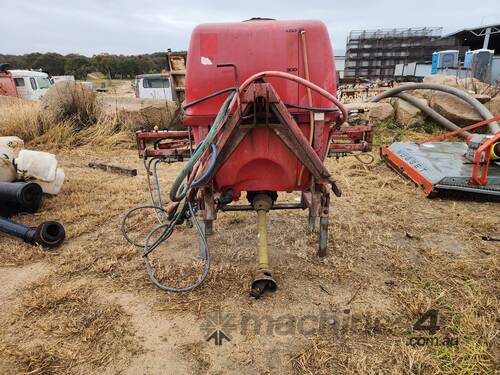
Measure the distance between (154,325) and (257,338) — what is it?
2.05 feet

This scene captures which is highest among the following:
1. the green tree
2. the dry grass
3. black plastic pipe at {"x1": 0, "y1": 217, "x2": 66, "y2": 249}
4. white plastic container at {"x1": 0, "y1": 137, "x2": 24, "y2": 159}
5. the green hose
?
the green tree

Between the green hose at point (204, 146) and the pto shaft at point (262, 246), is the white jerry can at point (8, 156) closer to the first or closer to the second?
the green hose at point (204, 146)

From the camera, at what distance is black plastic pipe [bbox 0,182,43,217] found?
3.30 metres

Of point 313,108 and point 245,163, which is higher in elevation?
point 313,108

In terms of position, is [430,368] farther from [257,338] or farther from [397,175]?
[397,175]

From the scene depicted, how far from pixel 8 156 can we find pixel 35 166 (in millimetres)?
357

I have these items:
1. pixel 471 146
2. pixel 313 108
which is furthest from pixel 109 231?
pixel 471 146

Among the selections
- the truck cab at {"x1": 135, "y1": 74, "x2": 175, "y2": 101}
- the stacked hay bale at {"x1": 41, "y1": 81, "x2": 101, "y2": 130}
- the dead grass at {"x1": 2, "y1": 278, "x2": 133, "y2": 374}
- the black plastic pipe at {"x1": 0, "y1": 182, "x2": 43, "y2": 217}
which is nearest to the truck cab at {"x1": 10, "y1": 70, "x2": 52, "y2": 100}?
the truck cab at {"x1": 135, "y1": 74, "x2": 175, "y2": 101}

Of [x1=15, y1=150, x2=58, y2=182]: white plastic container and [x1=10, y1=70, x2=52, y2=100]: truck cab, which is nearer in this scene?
[x1=15, y1=150, x2=58, y2=182]: white plastic container

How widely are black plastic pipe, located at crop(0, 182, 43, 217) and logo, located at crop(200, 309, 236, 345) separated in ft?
8.05

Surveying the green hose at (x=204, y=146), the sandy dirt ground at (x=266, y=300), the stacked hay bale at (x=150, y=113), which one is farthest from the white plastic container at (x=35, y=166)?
the stacked hay bale at (x=150, y=113)

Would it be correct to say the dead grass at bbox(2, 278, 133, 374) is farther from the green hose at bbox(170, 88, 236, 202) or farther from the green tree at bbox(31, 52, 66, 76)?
the green tree at bbox(31, 52, 66, 76)

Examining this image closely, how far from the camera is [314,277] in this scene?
2.46m

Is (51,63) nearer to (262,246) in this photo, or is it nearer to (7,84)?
(7,84)
